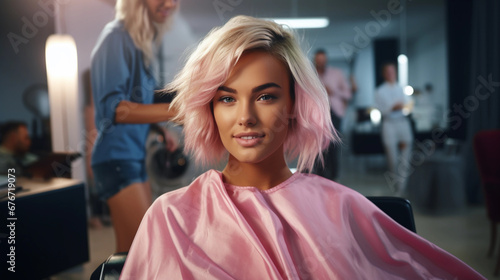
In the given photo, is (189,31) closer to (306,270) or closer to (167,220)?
(167,220)

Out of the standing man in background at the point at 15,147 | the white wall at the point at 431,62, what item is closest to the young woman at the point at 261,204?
the standing man in background at the point at 15,147

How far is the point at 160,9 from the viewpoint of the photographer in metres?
1.97

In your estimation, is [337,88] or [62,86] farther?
[337,88]

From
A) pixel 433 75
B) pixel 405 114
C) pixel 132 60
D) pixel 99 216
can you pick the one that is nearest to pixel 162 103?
pixel 132 60

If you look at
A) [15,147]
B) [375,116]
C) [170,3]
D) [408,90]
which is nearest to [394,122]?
[375,116]

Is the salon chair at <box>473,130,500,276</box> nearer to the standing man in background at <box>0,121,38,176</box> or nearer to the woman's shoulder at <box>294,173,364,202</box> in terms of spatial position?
the woman's shoulder at <box>294,173,364,202</box>

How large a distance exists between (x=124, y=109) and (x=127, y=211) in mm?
471

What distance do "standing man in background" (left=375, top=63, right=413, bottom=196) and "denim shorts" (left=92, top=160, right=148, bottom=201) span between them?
232cm

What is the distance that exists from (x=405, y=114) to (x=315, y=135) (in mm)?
2668

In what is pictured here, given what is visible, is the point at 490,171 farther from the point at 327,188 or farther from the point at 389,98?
the point at 327,188

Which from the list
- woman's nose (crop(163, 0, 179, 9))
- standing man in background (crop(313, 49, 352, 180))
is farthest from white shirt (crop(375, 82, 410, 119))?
woman's nose (crop(163, 0, 179, 9))

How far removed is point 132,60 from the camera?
189 centimetres

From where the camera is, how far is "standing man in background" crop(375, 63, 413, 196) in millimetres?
3512

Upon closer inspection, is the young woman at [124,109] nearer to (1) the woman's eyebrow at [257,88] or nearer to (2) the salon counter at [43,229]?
(2) the salon counter at [43,229]
